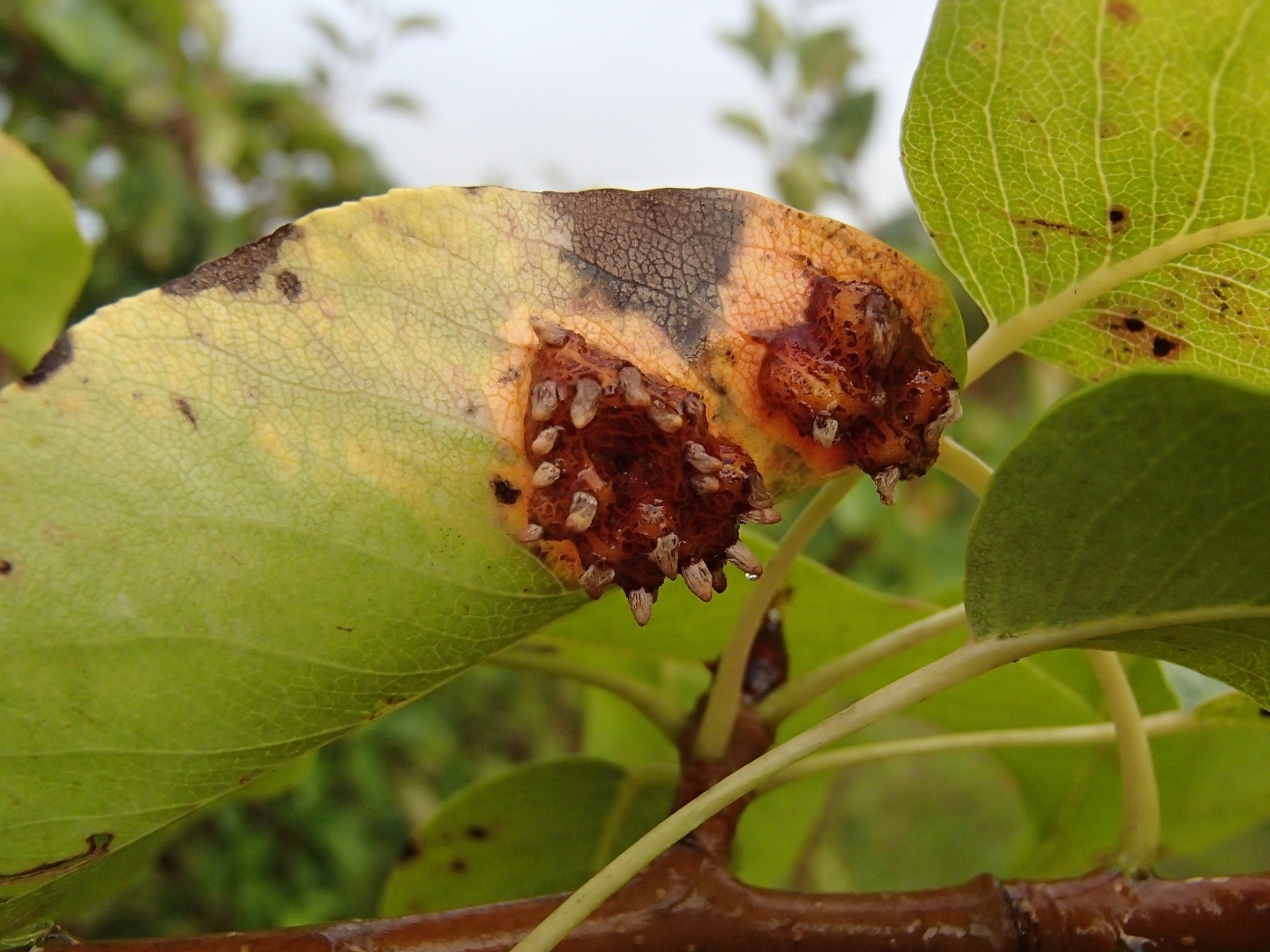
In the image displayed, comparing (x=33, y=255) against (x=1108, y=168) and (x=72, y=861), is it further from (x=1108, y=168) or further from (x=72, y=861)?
(x=1108, y=168)

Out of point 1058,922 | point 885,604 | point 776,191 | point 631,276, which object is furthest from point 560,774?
point 776,191

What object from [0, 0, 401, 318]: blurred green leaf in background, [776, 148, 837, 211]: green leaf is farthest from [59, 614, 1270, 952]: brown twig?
[776, 148, 837, 211]: green leaf

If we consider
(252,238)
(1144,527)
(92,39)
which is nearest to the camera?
(1144,527)

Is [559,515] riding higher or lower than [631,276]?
lower

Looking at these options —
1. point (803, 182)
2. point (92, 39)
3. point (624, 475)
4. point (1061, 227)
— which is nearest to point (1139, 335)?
point (1061, 227)

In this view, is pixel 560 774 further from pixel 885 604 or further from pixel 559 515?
pixel 559 515

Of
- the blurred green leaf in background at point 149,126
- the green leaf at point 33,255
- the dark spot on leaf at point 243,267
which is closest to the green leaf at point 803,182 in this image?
the blurred green leaf in background at point 149,126

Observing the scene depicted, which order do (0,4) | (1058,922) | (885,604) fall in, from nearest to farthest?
1. (1058,922)
2. (885,604)
3. (0,4)
